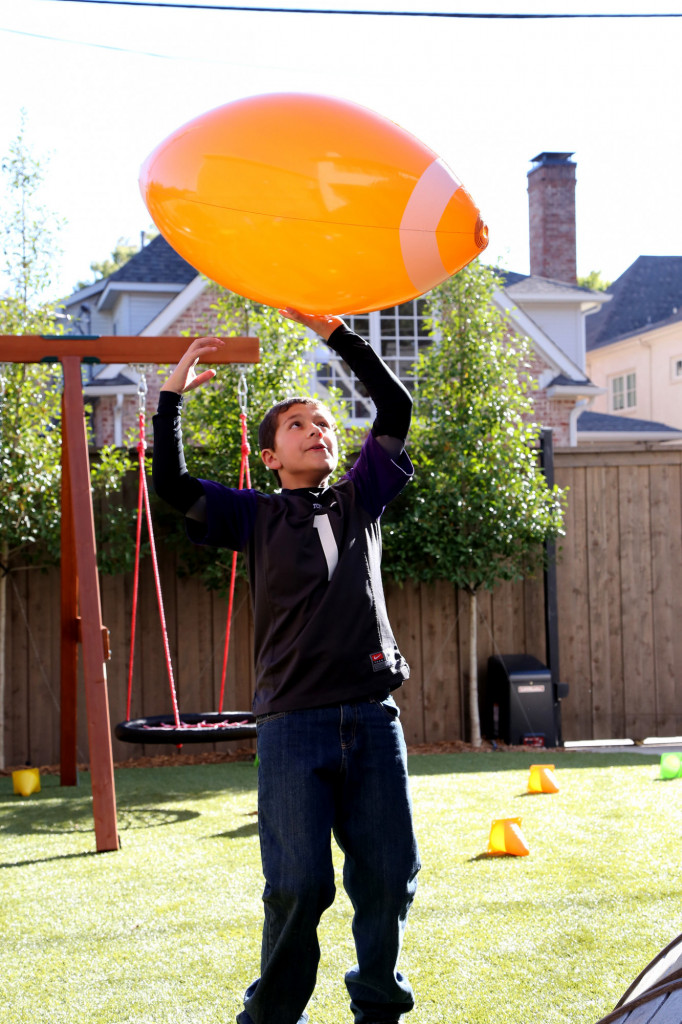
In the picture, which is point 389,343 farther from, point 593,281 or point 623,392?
point 593,281

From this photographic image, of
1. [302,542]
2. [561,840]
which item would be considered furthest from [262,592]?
[561,840]

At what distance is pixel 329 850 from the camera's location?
2.18 metres

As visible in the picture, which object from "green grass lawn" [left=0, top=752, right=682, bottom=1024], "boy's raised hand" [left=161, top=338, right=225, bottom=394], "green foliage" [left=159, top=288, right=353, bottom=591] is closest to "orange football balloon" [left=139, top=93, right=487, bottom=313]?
"boy's raised hand" [left=161, top=338, right=225, bottom=394]

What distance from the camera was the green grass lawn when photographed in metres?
2.57

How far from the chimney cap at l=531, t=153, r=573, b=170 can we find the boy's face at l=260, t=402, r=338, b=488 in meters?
16.8

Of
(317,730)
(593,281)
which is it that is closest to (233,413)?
(317,730)

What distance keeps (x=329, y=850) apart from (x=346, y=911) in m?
1.27

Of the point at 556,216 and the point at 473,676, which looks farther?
the point at 556,216

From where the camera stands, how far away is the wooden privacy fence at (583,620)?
7.58 m

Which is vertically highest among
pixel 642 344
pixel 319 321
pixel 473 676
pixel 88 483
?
pixel 642 344

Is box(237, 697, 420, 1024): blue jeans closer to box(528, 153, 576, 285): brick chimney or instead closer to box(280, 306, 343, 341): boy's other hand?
box(280, 306, 343, 341): boy's other hand

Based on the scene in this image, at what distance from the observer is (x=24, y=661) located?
23.6 ft

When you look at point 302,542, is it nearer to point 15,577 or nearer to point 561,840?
point 561,840

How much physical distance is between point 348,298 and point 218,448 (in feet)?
15.8
